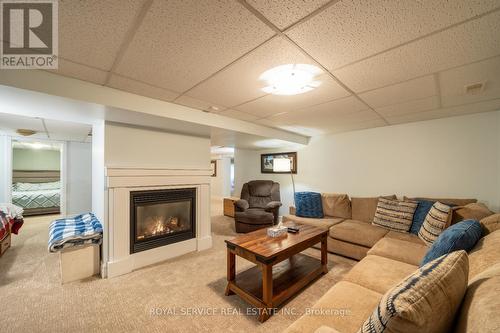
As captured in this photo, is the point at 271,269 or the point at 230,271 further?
the point at 230,271

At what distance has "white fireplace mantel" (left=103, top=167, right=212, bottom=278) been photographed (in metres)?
2.36

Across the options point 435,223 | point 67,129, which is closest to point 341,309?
point 435,223

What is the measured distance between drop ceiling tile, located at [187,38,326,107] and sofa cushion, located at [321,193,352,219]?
2414 mm

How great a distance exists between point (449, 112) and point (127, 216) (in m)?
4.44

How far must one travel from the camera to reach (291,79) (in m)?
1.74

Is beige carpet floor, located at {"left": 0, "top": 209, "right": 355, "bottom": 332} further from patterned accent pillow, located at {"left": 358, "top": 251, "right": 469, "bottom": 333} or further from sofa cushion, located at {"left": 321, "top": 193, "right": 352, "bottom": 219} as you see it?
patterned accent pillow, located at {"left": 358, "top": 251, "right": 469, "bottom": 333}

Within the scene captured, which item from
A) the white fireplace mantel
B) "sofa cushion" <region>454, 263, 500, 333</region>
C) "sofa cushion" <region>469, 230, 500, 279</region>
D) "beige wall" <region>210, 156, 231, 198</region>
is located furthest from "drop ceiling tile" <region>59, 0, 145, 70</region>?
"beige wall" <region>210, 156, 231, 198</region>

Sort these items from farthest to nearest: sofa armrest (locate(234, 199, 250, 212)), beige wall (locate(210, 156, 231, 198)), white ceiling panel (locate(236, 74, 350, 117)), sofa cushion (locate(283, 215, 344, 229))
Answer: beige wall (locate(210, 156, 231, 198)) → sofa armrest (locate(234, 199, 250, 212)) → sofa cushion (locate(283, 215, 344, 229)) → white ceiling panel (locate(236, 74, 350, 117))

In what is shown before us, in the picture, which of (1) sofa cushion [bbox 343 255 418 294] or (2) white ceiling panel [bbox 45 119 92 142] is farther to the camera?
(2) white ceiling panel [bbox 45 119 92 142]

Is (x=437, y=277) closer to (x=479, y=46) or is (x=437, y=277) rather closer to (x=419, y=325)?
(x=419, y=325)

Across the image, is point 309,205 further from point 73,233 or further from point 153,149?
point 73,233

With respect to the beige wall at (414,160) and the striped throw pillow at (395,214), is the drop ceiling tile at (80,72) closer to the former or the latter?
the striped throw pillow at (395,214)

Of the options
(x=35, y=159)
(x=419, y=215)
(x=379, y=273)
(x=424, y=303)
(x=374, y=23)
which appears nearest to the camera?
(x=424, y=303)

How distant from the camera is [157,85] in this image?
188cm
